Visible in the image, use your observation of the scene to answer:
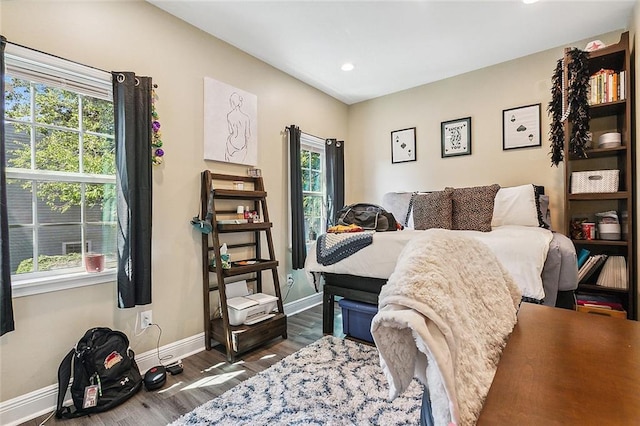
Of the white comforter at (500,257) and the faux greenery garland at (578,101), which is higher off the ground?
the faux greenery garland at (578,101)

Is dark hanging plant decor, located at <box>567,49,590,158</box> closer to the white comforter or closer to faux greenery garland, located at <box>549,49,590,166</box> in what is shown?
faux greenery garland, located at <box>549,49,590,166</box>

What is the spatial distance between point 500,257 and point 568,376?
1.54 meters

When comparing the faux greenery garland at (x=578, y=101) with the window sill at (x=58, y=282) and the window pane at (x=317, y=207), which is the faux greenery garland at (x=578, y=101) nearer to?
the window pane at (x=317, y=207)

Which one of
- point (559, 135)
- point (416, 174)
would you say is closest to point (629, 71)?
point (559, 135)

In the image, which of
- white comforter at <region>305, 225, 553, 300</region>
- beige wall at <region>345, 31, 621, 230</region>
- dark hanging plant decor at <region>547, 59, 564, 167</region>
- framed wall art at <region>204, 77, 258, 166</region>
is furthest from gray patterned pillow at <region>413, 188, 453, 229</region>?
framed wall art at <region>204, 77, 258, 166</region>

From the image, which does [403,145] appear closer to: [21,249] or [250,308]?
[250,308]

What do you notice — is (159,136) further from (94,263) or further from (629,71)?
(629,71)

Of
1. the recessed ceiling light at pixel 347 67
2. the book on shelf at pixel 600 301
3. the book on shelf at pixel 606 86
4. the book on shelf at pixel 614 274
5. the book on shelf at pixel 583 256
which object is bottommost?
the book on shelf at pixel 600 301

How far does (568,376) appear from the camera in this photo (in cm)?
52

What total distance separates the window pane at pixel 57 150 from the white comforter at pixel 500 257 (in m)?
1.77

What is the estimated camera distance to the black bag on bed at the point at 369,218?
8.77 feet

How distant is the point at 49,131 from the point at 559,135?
12.3ft

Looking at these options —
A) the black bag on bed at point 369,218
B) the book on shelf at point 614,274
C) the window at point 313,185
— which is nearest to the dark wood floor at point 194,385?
the black bag on bed at point 369,218

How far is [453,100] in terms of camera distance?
344 cm
